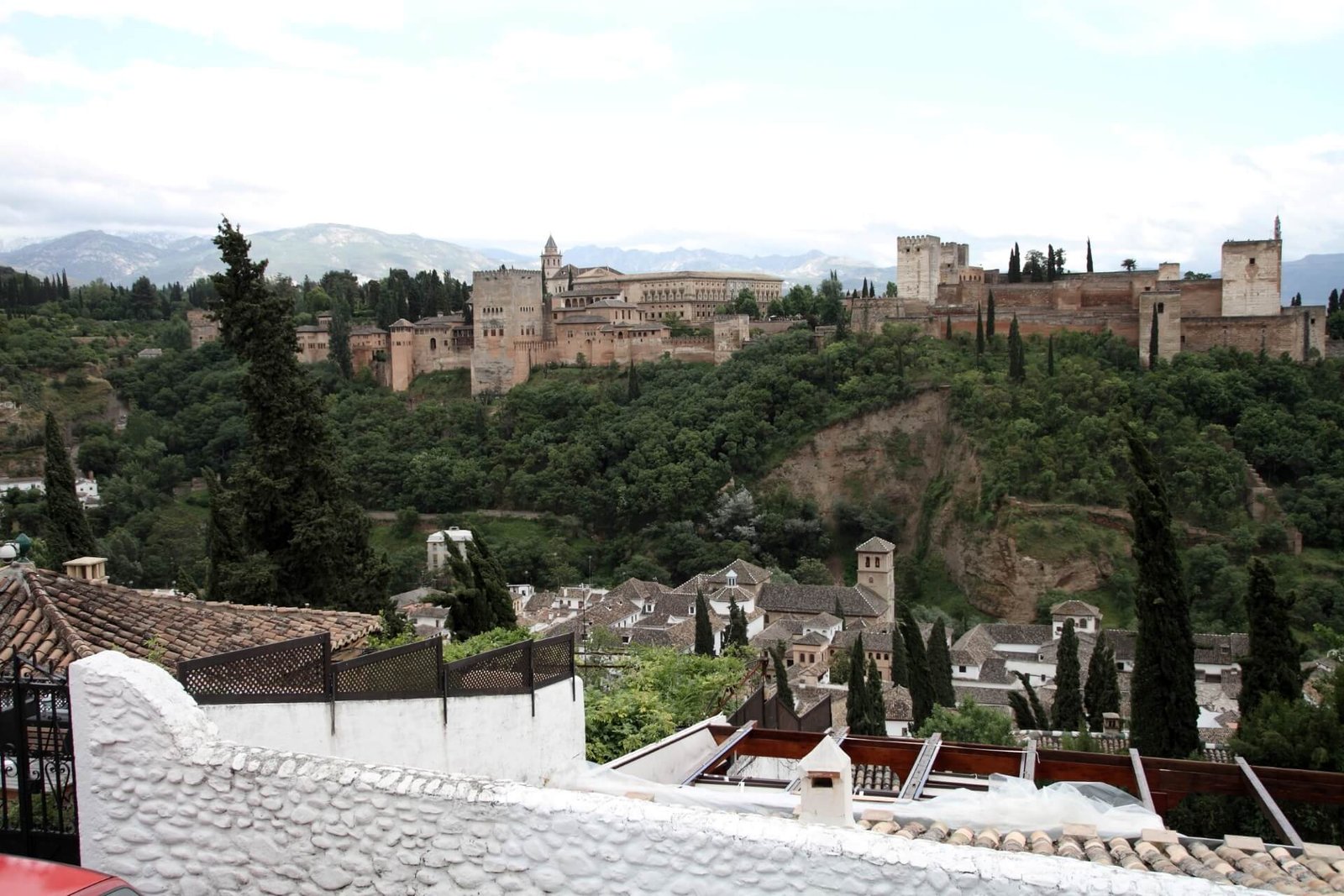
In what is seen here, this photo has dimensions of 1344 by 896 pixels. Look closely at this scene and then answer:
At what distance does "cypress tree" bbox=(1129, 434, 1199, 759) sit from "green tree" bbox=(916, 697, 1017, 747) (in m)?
2.42

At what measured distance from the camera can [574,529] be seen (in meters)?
48.3

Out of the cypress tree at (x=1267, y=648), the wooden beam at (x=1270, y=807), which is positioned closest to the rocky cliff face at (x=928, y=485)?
the cypress tree at (x=1267, y=648)

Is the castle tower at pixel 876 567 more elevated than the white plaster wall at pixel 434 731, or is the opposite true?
the white plaster wall at pixel 434 731

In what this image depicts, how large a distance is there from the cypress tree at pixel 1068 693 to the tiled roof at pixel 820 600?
1233 centimetres

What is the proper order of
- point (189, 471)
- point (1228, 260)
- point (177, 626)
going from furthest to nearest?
point (189, 471)
point (1228, 260)
point (177, 626)

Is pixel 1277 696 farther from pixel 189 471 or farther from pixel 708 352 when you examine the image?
pixel 189 471

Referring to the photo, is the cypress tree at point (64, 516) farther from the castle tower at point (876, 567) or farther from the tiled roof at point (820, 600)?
the castle tower at point (876, 567)

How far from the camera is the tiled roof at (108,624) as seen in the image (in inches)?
255

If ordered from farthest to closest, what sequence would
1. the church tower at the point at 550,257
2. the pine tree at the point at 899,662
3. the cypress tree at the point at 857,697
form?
the church tower at the point at 550,257 → the pine tree at the point at 899,662 → the cypress tree at the point at 857,697

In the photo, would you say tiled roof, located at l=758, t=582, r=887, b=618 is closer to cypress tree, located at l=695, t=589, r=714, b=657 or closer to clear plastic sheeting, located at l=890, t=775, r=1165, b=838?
cypress tree, located at l=695, t=589, r=714, b=657

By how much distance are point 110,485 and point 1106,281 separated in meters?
41.4

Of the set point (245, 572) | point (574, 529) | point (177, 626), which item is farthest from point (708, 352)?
point (177, 626)

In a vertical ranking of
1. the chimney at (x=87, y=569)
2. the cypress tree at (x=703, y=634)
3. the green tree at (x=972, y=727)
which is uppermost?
the chimney at (x=87, y=569)

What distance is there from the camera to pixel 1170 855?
4.50 m
